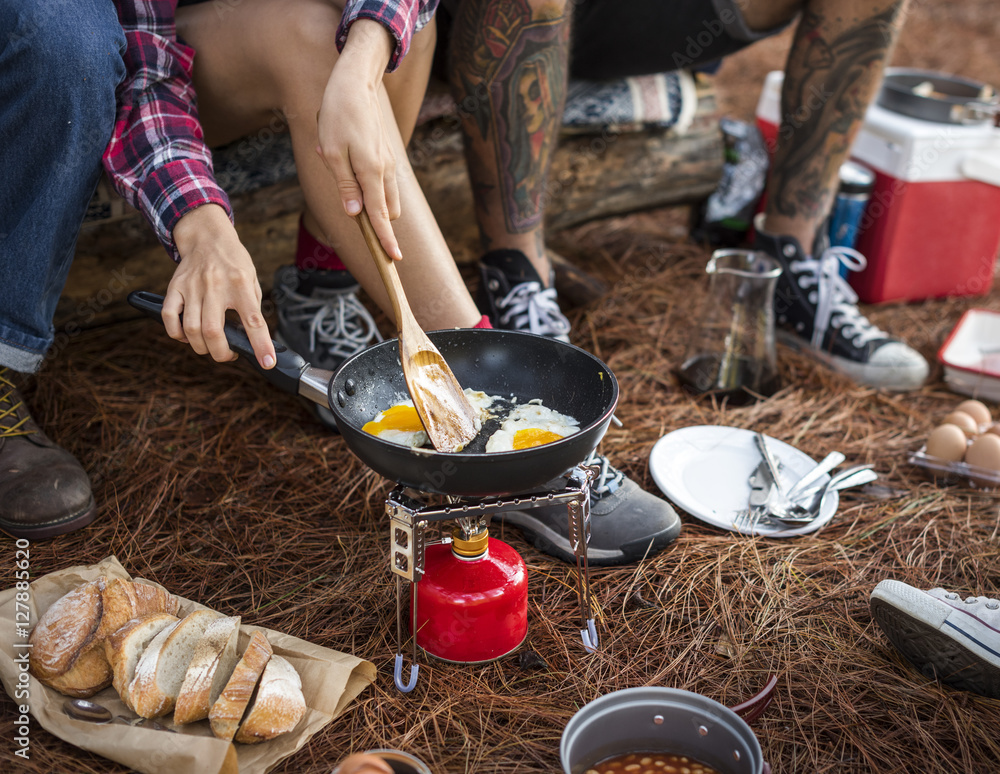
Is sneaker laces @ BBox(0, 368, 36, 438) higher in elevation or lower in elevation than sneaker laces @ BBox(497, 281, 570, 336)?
lower

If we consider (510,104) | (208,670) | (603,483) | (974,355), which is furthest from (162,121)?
(974,355)

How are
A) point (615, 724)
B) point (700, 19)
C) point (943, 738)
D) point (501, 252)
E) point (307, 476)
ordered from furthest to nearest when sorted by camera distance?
point (700, 19) < point (501, 252) < point (307, 476) < point (943, 738) < point (615, 724)

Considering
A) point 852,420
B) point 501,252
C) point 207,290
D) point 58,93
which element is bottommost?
point 852,420

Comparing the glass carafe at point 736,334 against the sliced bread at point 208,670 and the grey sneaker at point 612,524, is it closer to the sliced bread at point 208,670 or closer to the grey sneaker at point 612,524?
the grey sneaker at point 612,524

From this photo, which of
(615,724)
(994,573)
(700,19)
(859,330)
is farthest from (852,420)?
(615,724)

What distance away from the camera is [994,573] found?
180 centimetres

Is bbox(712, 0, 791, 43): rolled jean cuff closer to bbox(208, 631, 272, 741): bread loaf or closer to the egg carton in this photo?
the egg carton

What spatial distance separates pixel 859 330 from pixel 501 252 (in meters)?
1.25

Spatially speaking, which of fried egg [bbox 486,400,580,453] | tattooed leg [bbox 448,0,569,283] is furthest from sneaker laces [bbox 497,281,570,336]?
fried egg [bbox 486,400,580,453]

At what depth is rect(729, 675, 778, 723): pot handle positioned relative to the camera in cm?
137

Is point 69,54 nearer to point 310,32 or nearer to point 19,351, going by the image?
point 310,32

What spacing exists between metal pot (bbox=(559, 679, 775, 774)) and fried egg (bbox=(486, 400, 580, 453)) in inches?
17.9

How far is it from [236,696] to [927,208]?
9.25ft

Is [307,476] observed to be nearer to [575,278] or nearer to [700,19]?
[575,278]
